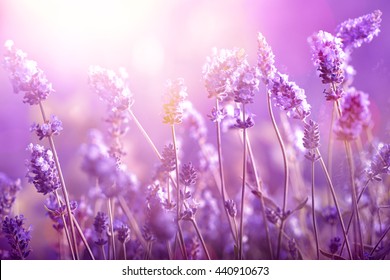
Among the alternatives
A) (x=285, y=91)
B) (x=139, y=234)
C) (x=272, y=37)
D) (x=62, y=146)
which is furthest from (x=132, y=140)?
(x=285, y=91)

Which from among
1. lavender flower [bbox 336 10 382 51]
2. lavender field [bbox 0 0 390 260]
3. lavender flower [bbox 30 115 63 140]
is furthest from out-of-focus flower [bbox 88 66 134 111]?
lavender flower [bbox 336 10 382 51]

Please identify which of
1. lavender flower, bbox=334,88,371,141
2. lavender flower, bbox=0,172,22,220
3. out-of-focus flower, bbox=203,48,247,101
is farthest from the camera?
lavender flower, bbox=0,172,22,220

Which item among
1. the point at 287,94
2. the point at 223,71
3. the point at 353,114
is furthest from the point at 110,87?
the point at 353,114

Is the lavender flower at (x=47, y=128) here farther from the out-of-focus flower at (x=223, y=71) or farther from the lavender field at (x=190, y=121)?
the out-of-focus flower at (x=223, y=71)

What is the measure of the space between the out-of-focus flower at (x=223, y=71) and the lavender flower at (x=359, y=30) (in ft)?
0.79

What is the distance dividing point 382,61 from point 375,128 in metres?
0.18

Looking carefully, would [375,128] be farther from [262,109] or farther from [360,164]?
[262,109]

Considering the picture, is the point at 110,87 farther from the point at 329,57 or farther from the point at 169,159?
the point at 329,57

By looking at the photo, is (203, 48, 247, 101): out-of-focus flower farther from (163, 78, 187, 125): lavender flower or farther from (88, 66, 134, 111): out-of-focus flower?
(88, 66, 134, 111): out-of-focus flower

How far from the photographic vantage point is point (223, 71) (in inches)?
37.3

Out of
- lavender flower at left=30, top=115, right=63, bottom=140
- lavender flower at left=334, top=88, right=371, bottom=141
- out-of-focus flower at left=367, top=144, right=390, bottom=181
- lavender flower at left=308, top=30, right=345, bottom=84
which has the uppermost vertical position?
lavender flower at left=308, top=30, right=345, bottom=84

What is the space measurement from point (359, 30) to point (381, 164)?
0.29 meters

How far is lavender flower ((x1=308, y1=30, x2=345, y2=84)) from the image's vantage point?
3.01ft

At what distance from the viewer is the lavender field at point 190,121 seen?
3.21 ft
